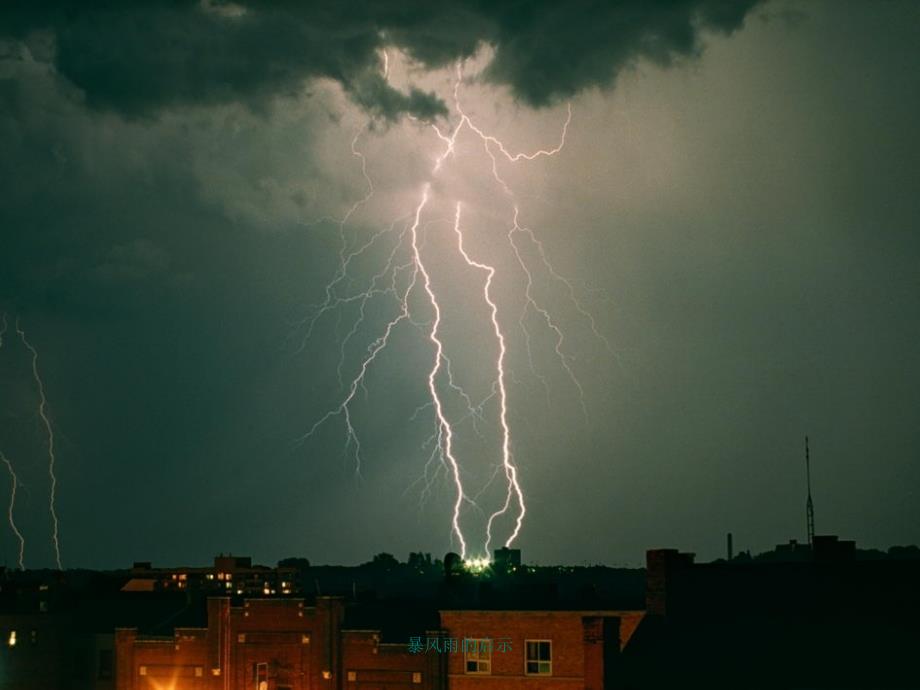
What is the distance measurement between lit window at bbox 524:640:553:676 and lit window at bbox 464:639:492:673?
1.23m

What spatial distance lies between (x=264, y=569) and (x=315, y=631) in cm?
9631

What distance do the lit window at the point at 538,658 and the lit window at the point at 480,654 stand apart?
1230mm

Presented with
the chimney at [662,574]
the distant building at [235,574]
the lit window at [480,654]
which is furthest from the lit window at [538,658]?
the distant building at [235,574]

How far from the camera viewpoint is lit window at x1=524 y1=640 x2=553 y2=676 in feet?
136

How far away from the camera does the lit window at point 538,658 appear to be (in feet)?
136

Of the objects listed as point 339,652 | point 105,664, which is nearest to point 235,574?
point 105,664

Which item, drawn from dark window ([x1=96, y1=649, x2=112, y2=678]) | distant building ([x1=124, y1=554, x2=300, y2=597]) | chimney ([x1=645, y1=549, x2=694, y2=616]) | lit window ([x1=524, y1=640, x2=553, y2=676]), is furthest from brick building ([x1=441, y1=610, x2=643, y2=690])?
distant building ([x1=124, y1=554, x2=300, y2=597])

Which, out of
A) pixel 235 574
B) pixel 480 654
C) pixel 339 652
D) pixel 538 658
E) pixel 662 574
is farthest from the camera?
pixel 235 574

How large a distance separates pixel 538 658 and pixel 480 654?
1.93 metres

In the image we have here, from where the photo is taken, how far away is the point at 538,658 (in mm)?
41531

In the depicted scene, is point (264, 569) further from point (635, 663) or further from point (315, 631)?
point (635, 663)

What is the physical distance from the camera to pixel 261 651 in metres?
44.1

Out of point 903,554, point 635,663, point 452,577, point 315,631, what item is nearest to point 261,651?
point 315,631

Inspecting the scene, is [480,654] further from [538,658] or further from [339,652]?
[339,652]
